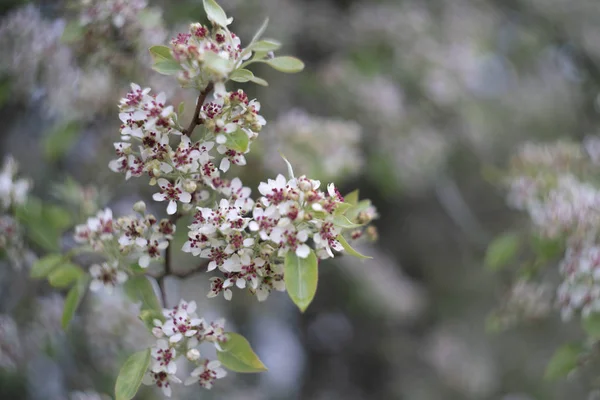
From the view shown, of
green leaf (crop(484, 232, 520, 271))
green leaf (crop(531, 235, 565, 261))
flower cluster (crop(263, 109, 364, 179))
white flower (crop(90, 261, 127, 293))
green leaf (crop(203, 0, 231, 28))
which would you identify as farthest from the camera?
flower cluster (crop(263, 109, 364, 179))

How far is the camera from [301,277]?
3.77ft

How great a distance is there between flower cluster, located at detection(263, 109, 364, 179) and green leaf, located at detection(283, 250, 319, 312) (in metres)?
1.34

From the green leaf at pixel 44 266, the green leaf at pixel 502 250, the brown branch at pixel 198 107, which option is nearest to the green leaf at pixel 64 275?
the green leaf at pixel 44 266

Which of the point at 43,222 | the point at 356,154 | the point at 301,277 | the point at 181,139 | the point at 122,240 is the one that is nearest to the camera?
the point at 301,277

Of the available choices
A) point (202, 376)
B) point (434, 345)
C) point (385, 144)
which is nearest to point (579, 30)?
point (385, 144)

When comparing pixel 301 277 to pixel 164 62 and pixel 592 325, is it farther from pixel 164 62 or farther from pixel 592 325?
pixel 592 325

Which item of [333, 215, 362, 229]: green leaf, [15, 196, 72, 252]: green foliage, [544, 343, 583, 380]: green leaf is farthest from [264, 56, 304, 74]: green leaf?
[544, 343, 583, 380]: green leaf

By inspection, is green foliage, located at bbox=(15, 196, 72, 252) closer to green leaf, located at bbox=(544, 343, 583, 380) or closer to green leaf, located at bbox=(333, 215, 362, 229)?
green leaf, located at bbox=(333, 215, 362, 229)

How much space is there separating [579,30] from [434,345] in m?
2.29

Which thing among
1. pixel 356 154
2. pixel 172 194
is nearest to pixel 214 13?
pixel 172 194

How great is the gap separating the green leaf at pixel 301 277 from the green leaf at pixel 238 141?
24 cm

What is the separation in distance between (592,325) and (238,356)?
1.09 m

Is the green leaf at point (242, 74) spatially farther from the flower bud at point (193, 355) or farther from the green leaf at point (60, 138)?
the green leaf at point (60, 138)

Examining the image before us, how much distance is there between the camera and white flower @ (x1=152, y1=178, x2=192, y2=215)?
128 centimetres
